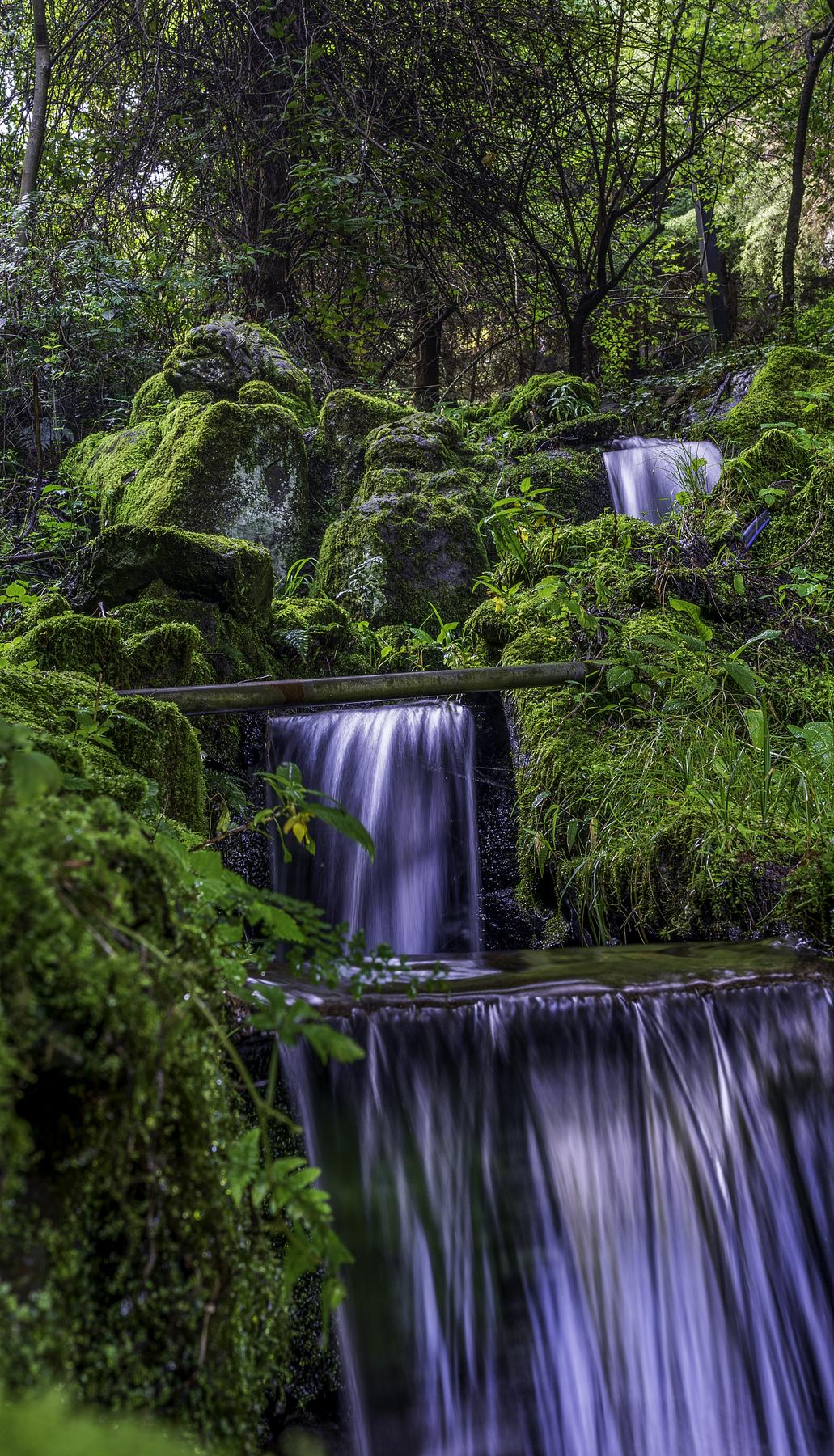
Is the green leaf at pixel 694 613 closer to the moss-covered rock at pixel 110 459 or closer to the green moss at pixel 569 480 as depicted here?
the green moss at pixel 569 480

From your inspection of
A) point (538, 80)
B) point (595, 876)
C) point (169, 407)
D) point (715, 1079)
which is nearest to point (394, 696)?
point (595, 876)

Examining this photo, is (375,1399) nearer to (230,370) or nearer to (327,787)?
(327,787)

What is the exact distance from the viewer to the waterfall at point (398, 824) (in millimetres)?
4250

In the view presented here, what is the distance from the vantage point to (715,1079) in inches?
100

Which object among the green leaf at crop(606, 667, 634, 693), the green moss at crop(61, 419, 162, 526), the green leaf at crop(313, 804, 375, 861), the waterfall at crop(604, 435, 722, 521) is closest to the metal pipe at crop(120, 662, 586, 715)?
the green leaf at crop(606, 667, 634, 693)

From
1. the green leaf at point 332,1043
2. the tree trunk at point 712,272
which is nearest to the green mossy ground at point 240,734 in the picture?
the green leaf at point 332,1043

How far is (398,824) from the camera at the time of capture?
174 inches

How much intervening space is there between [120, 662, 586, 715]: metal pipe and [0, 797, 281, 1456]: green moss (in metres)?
2.36

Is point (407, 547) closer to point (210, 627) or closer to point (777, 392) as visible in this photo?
point (210, 627)

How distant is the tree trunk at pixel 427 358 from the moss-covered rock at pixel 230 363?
241 cm

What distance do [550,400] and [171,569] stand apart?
4.70 meters

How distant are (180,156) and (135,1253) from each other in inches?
354

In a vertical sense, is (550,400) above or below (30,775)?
above

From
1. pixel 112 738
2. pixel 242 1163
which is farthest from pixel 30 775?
pixel 112 738
